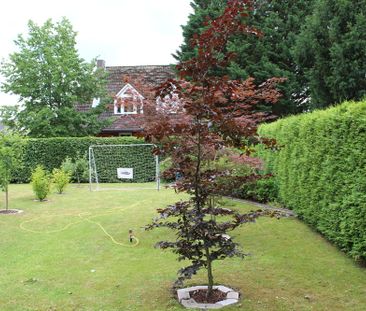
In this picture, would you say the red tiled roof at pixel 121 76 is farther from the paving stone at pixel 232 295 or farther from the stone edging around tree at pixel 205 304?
the paving stone at pixel 232 295

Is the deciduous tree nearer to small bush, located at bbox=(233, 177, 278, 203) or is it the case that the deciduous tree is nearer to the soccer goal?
small bush, located at bbox=(233, 177, 278, 203)

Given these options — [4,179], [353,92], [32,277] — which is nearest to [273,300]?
[32,277]

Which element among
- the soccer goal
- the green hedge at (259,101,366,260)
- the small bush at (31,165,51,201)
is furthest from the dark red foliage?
the soccer goal

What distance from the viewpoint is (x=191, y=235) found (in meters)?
4.28

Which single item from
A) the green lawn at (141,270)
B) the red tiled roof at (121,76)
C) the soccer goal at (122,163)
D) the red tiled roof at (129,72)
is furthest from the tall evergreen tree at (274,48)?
the green lawn at (141,270)

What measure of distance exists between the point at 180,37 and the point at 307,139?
55.4 feet

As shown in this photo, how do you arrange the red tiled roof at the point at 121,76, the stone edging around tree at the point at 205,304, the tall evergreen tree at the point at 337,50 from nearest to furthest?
the stone edging around tree at the point at 205,304 < the tall evergreen tree at the point at 337,50 < the red tiled roof at the point at 121,76

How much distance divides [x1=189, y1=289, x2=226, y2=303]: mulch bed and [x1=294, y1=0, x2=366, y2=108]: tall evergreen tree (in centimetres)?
956

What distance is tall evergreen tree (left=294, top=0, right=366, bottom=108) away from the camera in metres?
12.2

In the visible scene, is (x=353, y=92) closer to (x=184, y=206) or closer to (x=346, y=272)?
(x=346, y=272)

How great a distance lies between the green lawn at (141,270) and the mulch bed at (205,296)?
0.24m

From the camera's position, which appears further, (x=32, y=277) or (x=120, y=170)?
(x=120, y=170)

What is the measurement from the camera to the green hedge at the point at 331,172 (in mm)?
5590

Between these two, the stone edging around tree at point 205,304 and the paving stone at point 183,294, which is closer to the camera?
the stone edging around tree at point 205,304
